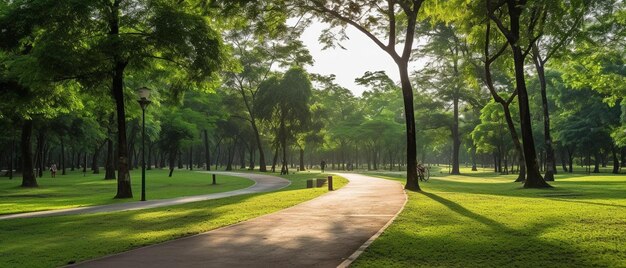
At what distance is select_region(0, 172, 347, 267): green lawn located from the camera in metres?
8.60

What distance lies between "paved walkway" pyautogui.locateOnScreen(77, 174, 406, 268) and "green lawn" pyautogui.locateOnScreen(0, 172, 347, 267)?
2.53 feet

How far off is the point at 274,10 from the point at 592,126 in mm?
46602

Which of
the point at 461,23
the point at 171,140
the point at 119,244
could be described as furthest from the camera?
the point at 171,140

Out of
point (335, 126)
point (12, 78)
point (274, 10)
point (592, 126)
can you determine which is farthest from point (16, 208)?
point (335, 126)

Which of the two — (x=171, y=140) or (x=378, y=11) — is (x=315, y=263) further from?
(x=171, y=140)

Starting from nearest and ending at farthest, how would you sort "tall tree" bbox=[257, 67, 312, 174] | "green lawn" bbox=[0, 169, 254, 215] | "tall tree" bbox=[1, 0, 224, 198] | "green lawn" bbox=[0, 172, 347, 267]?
"green lawn" bbox=[0, 172, 347, 267]
"tall tree" bbox=[1, 0, 224, 198]
"green lawn" bbox=[0, 169, 254, 215]
"tall tree" bbox=[257, 67, 312, 174]

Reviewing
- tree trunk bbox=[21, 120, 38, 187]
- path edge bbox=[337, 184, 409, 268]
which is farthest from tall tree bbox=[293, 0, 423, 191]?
tree trunk bbox=[21, 120, 38, 187]

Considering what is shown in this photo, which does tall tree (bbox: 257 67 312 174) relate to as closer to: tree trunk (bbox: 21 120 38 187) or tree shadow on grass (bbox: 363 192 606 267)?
tree trunk (bbox: 21 120 38 187)

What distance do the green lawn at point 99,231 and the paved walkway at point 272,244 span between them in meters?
0.77

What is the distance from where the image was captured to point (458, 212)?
13.4 m

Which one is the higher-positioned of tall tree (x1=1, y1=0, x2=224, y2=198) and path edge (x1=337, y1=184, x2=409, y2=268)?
tall tree (x1=1, y1=0, x2=224, y2=198)

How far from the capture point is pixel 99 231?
11531 mm

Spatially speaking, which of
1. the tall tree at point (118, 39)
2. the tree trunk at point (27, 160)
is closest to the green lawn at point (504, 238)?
the tall tree at point (118, 39)

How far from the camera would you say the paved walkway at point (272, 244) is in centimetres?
753
